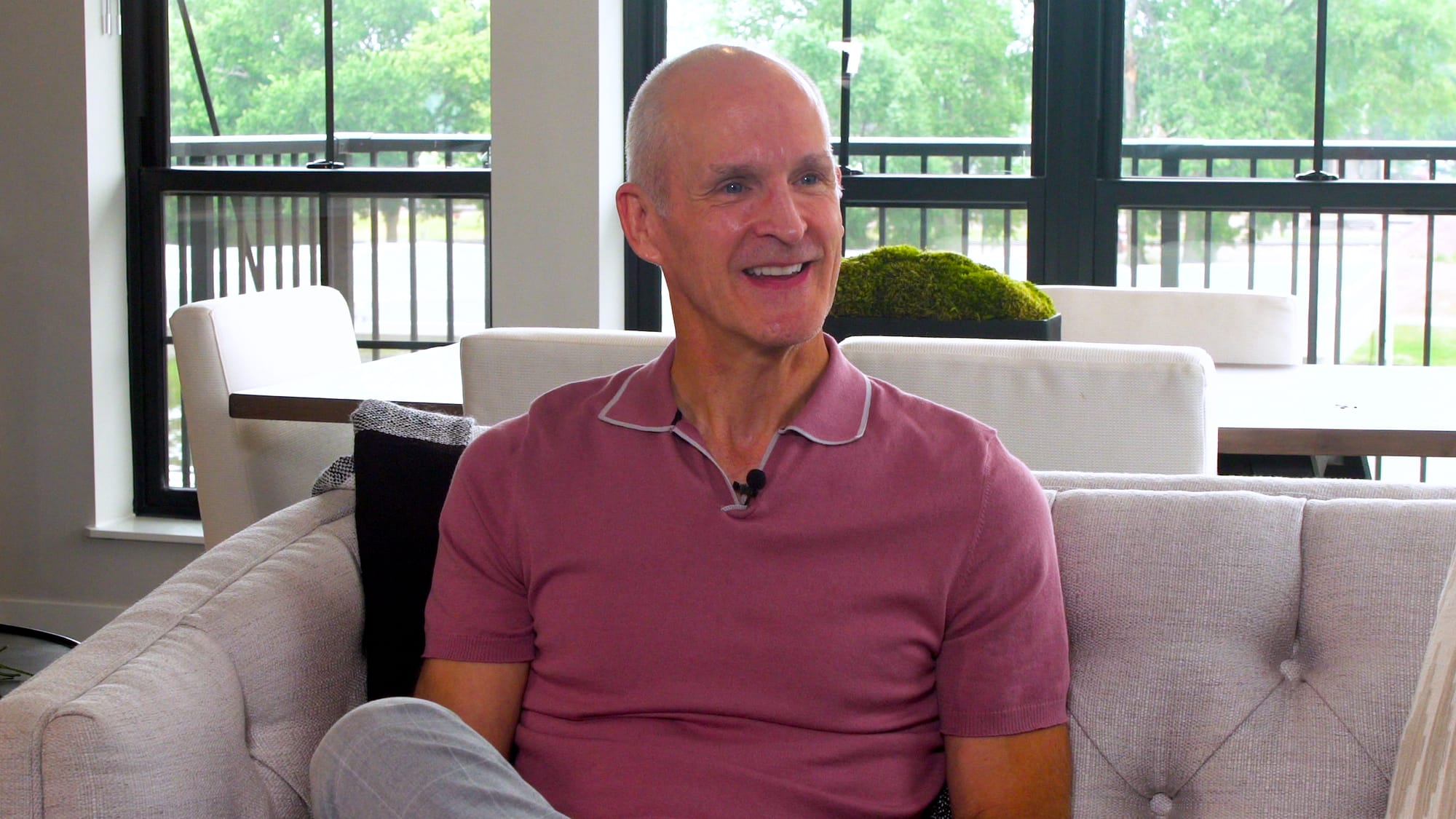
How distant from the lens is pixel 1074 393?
194 cm

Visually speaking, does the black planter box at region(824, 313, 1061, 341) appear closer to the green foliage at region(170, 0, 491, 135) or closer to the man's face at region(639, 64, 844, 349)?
the man's face at region(639, 64, 844, 349)

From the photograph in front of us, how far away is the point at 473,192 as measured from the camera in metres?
4.11

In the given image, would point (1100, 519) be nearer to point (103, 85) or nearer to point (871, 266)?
point (871, 266)

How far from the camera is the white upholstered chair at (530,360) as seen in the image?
6.94ft

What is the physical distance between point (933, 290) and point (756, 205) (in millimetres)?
1034

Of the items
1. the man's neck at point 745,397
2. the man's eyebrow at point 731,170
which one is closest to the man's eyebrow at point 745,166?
the man's eyebrow at point 731,170

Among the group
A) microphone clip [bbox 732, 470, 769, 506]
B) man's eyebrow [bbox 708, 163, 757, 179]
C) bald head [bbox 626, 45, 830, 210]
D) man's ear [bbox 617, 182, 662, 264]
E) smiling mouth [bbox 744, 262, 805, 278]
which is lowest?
microphone clip [bbox 732, 470, 769, 506]

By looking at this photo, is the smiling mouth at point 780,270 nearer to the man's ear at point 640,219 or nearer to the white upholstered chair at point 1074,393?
the man's ear at point 640,219

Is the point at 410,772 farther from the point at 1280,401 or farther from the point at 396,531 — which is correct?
the point at 1280,401

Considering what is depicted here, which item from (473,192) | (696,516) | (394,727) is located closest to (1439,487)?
(696,516)

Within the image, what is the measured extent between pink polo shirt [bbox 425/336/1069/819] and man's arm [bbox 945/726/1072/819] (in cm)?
2

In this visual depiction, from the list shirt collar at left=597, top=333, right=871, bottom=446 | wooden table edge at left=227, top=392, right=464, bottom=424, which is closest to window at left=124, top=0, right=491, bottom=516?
wooden table edge at left=227, top=392, right=464, bottom=424

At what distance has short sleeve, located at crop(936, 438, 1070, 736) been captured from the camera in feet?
4.51

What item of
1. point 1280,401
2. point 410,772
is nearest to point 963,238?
point 1280,401
